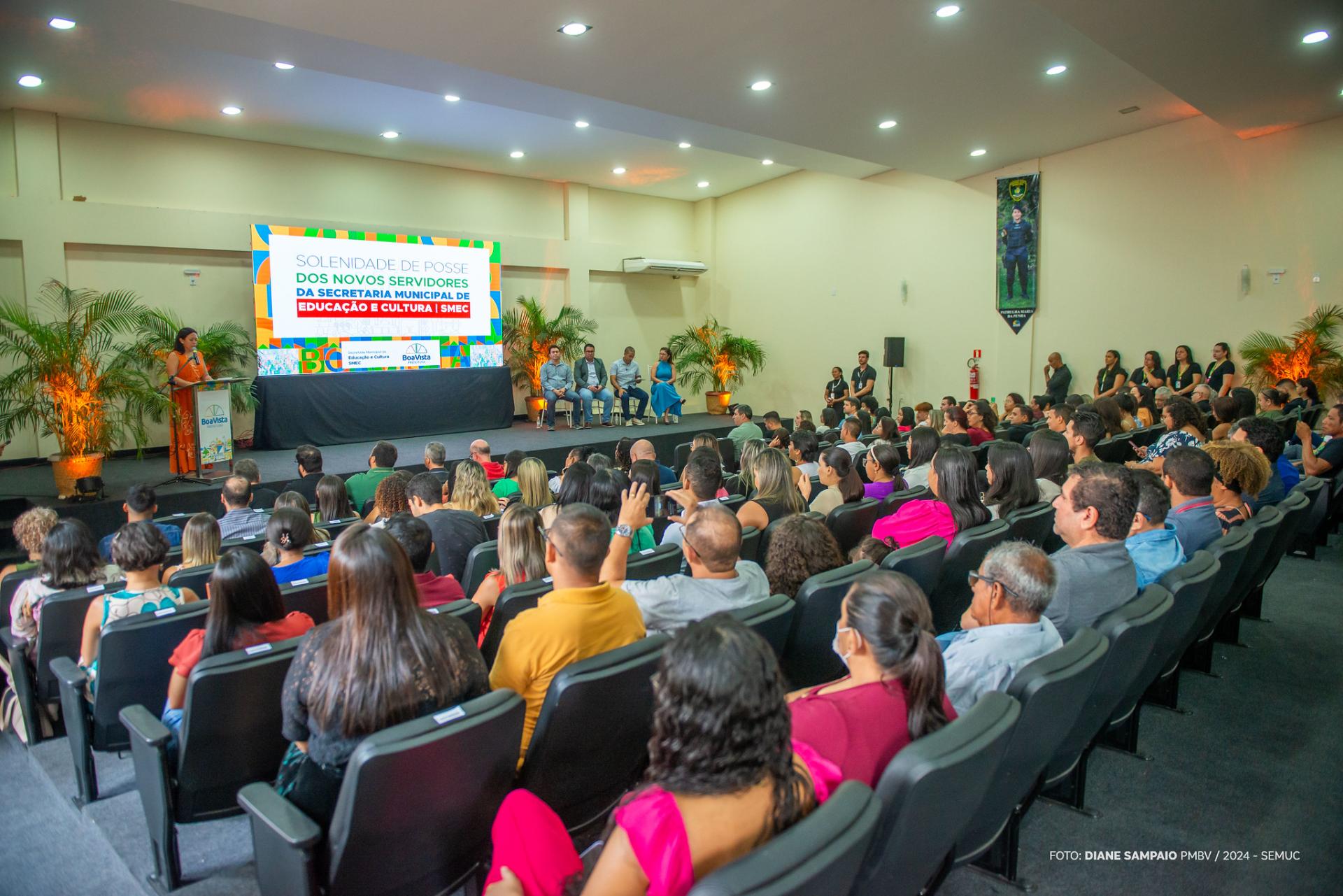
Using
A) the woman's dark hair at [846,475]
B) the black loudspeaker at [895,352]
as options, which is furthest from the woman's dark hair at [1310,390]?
the woman's dark hair at [846,475]

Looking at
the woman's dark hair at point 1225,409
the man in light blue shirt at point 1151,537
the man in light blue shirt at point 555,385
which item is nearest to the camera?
the man in light blue shirt at point 1151,537

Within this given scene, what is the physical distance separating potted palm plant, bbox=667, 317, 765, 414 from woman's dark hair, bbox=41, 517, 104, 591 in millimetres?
11427

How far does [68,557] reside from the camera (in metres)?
3.10

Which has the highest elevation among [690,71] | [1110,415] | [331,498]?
[690,71]

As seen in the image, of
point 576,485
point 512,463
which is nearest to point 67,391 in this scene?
point 512,463

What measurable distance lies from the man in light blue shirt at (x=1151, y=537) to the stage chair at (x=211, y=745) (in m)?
2.89

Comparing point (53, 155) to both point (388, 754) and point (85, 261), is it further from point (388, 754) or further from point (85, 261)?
point (388, 754)

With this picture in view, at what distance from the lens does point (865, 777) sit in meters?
1.55

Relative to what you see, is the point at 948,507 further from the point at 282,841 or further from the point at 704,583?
the point at 282,841

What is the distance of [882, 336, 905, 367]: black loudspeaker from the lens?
1193cm

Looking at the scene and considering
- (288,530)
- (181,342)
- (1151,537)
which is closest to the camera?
(1151,537)

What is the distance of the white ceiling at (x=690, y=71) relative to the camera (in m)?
5.53

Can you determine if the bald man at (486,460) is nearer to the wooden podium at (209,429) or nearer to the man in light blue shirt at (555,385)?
the wooden podium at (209,429)

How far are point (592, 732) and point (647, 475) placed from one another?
2482mm
